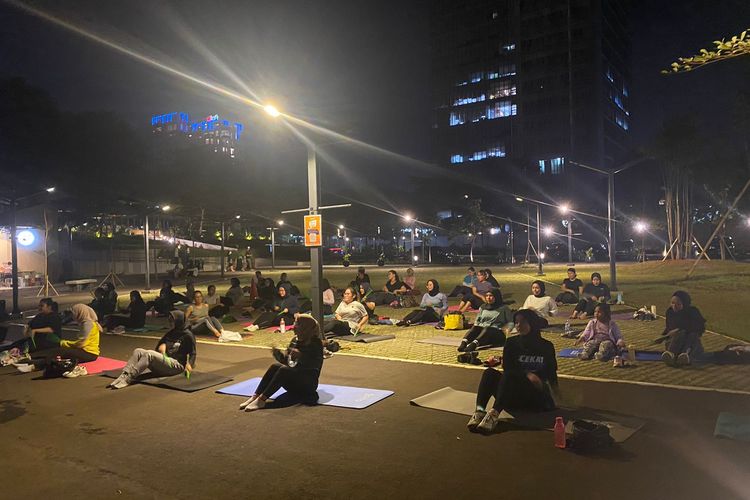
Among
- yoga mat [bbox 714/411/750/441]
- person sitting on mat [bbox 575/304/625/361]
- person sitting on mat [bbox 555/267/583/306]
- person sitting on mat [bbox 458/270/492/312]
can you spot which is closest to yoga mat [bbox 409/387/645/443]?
yoga mat [bbox 714/411/750/441]

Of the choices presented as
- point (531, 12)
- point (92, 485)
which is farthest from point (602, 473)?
point (531, 12)

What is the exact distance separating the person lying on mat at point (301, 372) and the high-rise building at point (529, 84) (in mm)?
92383

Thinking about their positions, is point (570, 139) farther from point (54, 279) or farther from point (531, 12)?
point (54, 279)

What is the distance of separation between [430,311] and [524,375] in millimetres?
9108

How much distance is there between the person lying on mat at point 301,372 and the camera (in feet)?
23.9

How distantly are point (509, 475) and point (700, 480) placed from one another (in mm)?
1619

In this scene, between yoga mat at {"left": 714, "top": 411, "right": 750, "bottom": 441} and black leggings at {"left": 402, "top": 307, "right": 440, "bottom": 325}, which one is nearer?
yoga mat at {"left": 714, "top": 411, "right": 750, "bottom": 441}

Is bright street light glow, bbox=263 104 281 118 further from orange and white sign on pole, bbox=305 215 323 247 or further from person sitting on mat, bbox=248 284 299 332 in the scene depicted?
person sitting on mat, bbox=248 284 299 332

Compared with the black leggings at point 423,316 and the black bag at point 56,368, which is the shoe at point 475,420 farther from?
the black leggings at point 423,316

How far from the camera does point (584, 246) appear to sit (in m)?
82.2

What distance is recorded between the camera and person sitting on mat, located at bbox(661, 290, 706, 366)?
30.3 ft

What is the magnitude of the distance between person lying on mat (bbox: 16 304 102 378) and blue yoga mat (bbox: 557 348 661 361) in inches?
346

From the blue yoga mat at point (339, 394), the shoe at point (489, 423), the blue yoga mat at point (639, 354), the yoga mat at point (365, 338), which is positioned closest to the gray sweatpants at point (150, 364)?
the blue yoga mat at point (339, 394)

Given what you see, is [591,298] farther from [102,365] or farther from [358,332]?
[102,365]
